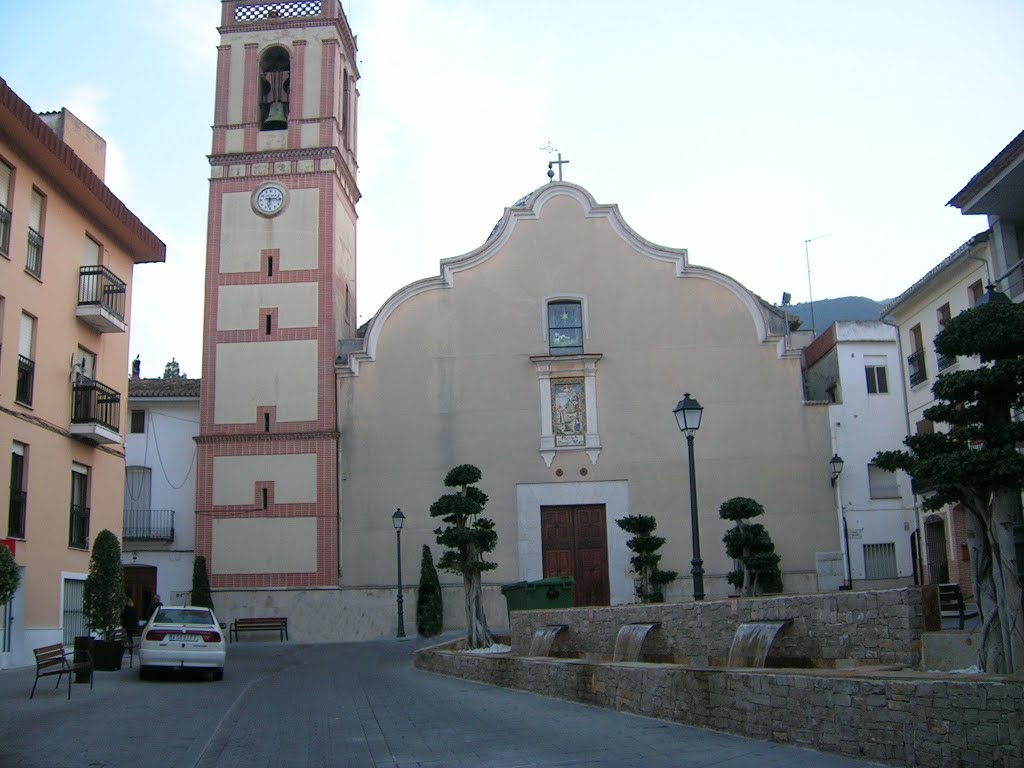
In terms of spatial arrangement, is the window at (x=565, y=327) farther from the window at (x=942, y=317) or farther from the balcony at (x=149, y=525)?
the balcony at (x=149, y=525)

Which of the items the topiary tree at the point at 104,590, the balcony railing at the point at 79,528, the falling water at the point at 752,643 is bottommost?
the falling water at the point at 752,643

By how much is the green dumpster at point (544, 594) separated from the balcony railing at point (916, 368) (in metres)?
14.0

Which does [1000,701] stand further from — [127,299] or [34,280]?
[127,299]

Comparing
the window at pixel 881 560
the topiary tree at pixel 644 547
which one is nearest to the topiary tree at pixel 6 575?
the topiary tree at pixel 644 547

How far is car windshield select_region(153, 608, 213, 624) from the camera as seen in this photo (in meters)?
20.3

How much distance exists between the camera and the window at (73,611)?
23484 millimetres

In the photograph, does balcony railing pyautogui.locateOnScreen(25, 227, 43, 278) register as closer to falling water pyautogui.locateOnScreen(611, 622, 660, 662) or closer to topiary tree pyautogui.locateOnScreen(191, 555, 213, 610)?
topiary tree pyautogui.locateOnScreen(191, 555, 213, 610)

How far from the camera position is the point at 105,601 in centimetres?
2111

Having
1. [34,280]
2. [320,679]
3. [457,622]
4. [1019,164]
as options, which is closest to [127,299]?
[34,280]

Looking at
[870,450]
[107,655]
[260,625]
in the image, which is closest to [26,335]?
[107,655]

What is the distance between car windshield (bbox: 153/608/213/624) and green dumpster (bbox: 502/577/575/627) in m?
6.78

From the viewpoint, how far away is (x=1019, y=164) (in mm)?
20562

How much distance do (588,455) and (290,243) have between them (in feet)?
39.3

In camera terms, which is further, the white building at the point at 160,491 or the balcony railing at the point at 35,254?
the white building at the point at 160,491
